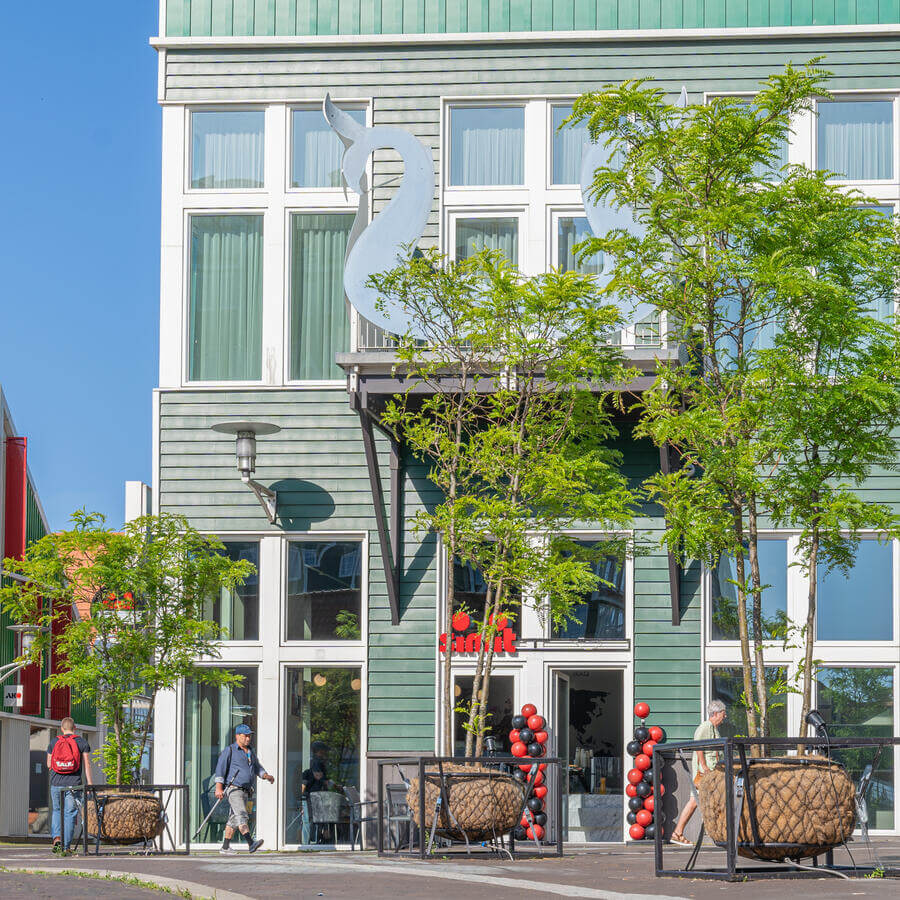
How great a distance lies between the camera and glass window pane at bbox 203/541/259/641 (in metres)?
19.1

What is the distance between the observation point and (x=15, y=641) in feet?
111

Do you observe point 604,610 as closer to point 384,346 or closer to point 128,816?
point 384,346

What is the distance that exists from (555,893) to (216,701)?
1141 cm

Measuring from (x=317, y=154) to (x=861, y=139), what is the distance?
6.80 meters

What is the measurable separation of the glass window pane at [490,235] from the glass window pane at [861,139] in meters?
3.95

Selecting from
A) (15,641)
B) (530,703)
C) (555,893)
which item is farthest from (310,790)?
(15,641)

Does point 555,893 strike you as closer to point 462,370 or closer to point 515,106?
point 462,370

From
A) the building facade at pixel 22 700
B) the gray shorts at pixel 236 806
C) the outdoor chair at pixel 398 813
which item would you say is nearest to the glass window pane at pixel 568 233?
the outdoor chair at pixel 398 813

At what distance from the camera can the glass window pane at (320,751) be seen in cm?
1855

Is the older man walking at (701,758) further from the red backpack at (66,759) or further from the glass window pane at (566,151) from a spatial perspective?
the glass window pane at (566,151)

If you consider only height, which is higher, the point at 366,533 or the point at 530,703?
the point at 366,533

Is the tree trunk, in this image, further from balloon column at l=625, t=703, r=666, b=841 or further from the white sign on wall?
the white sign on wall

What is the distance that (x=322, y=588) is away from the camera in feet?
62.7

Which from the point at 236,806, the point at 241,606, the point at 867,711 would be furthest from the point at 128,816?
the point at 867,711
